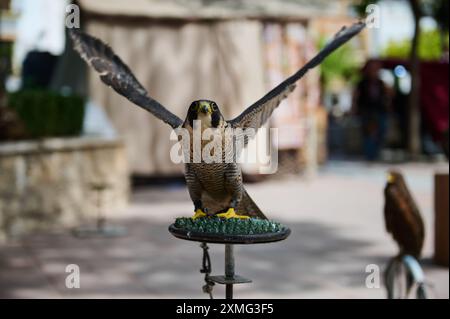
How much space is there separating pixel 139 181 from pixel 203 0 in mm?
3471

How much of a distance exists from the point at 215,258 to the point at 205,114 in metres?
5.13

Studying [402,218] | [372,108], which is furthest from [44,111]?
[372,108]

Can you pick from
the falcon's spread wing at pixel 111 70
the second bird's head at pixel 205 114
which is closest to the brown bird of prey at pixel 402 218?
the falcon's spread wing at pixel 111 70

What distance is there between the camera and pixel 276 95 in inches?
143

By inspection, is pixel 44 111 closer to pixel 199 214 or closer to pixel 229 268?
pixel 199 214

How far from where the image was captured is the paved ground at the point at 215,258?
693 cm

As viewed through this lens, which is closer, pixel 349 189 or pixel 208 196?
pixel 208 196

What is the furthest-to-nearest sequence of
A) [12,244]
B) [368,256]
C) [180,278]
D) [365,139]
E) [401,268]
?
[365,139] → [12,244] → [368,256] → [180,278] → [401,268]

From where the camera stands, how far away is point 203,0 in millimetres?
14250

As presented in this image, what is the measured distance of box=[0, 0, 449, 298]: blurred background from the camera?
304 inches

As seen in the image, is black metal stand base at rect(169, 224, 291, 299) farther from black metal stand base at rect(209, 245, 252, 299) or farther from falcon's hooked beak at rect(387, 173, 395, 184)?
falcon's hooked beak at rect(387, 173, 395, 184)

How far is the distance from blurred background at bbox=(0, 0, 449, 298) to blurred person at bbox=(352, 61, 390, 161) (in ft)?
0.11
